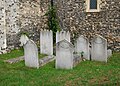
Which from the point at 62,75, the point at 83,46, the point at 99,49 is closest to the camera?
the point at 62,75

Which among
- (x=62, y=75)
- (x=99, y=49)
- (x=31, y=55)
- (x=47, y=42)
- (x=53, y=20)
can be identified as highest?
(x=53, y=20)

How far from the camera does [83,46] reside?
12695 millimetres

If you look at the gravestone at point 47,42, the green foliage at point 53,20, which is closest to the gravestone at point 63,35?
the gravestone at point 47,42

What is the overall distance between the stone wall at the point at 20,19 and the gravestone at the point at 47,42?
198 centimetres

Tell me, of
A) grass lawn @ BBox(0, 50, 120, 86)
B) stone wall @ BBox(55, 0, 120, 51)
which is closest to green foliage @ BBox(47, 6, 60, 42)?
stone wall @ BBox(55, 0, 120, 51)

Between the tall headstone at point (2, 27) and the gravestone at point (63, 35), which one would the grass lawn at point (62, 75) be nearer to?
the tall headstone at point (2, 27)

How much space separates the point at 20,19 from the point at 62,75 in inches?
248

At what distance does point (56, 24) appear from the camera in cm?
1608

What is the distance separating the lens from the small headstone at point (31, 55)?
11.1 m

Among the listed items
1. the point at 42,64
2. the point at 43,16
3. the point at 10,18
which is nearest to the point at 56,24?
the point at 43,16

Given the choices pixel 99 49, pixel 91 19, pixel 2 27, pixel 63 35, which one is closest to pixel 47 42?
pixel 63 35

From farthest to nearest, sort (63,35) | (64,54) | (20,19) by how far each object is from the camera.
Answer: (20,19)
(63,35)
(64,54)

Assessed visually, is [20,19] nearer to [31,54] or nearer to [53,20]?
[53,20]

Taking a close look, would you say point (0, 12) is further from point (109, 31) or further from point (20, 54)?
point (109, 31)
